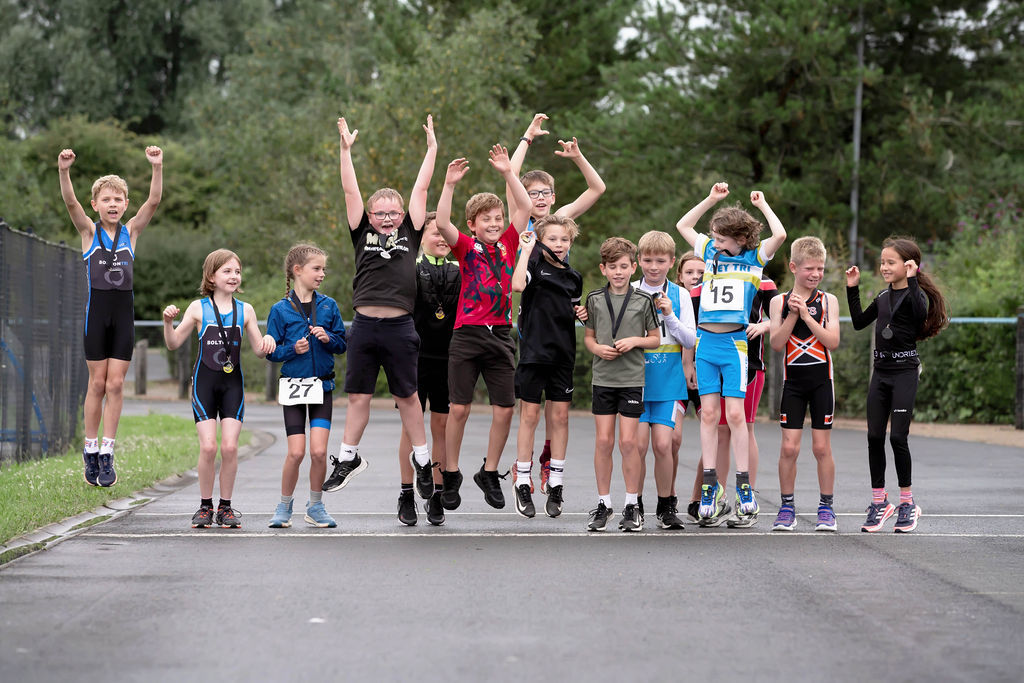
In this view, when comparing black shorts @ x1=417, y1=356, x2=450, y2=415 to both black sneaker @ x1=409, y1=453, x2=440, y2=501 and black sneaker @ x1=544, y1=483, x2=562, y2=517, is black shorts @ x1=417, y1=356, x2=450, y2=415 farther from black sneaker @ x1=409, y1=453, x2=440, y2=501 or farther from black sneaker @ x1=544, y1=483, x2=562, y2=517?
black sneaker @ x1=544, y1=483, x2=562, y2=517

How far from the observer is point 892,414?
8.95 metres

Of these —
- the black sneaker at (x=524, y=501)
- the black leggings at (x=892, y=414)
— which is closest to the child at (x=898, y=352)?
the black leggings at (x=892, y=414)

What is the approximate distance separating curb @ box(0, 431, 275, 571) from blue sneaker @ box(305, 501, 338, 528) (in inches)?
55.4

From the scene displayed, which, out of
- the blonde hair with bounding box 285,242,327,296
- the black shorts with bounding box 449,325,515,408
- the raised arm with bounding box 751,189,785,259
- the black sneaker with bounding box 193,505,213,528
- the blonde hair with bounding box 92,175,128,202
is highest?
the blonde hair with bounding box 92,175,128,202

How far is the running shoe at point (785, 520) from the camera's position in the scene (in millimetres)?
8836

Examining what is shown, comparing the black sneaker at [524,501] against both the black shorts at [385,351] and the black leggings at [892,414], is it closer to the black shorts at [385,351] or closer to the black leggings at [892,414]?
the black shorts at [385,351]

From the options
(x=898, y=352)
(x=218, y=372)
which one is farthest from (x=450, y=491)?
(x=898, y=352)

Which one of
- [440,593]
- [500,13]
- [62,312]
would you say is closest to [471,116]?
[500,13]

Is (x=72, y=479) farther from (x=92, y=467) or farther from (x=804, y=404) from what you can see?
(x=804, y=404)

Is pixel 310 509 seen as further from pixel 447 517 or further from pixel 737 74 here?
pixel 737 74

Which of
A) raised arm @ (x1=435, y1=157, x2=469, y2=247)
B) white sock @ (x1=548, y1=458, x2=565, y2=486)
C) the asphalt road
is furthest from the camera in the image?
white sock @ (x1=548, y1=458, x2=565, y2=486)

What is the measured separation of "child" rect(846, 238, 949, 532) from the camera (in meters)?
8.91

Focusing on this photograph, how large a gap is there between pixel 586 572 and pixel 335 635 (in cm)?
187

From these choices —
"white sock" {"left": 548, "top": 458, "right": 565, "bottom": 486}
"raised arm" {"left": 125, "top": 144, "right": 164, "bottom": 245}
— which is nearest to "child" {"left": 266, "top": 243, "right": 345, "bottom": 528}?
"raised arm" {"left": 125, "top": 144, "right": 164, "bottom": 245}
